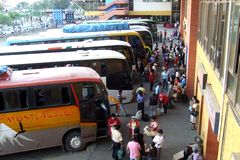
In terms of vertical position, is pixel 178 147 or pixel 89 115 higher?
pixel 89 115

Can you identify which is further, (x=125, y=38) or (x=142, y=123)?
(x=125, y=38)

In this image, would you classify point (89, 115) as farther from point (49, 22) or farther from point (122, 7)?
point (49, 22)

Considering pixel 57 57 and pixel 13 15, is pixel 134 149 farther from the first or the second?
pixel 13 15

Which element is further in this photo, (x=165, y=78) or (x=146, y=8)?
(x=146, y=8)

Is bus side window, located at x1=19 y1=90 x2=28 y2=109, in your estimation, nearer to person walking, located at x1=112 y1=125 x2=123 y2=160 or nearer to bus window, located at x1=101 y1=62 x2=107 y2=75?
person walking, located at x1=112 y1=125 x2=123 y2=160

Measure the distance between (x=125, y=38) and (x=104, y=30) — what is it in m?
2.78

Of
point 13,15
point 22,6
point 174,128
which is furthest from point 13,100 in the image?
point 22,6

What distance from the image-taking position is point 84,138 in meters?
10.3

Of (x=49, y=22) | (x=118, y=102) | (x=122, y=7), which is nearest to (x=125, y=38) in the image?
(x=118, y=102)

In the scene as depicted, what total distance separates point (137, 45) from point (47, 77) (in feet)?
37.0

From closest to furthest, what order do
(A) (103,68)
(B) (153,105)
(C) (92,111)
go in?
(C) (92,111), (B) (153,105), (A) (103,68)

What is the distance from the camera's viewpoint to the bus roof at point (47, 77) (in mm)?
9588

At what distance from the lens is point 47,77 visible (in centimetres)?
991

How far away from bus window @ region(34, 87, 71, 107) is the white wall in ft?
146
